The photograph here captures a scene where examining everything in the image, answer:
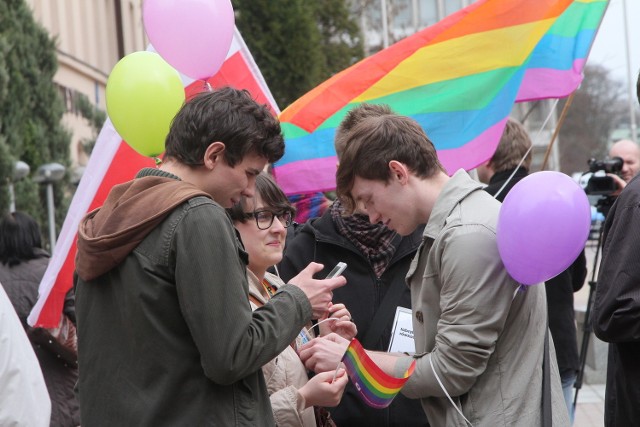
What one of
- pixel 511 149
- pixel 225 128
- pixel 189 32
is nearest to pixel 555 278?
pixel 511 149

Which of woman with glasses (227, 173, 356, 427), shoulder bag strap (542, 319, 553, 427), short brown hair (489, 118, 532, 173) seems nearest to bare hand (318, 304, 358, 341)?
woman with glasses (227, 173, 356, 427)

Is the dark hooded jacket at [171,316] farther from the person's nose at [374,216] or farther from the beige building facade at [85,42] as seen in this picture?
the beige building facade at [85,42]

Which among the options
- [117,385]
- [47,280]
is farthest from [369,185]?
[47,280]

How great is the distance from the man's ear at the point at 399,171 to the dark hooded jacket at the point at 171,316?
74cm

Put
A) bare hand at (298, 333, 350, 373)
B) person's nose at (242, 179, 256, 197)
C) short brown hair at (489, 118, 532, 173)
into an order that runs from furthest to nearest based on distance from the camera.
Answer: short brown hair at (489, 118, 532, 173) < bare hand at (298, 333, 350, 373) < person's nose at (242, 179, 256, 197)

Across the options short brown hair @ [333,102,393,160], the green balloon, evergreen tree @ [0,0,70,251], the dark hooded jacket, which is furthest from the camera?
evergreen tree @ [0,0,70,251]

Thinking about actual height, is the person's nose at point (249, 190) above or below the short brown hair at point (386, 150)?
above

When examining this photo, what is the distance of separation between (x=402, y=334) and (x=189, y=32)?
1569 mm

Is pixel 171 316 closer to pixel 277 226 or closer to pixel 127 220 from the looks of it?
pixel 127 220

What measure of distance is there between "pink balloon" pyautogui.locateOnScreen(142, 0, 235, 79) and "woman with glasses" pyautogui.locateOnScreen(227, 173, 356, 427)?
859 millimetres

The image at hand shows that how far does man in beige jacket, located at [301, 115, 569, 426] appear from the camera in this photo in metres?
3.28

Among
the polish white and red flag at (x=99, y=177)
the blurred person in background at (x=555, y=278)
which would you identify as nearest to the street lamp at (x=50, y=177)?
the polish white and red flag at (x=99, y=177)

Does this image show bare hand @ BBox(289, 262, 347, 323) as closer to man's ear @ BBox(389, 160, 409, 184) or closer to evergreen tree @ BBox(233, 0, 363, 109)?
man's ear @ BBox(389, 160, 409, 184)

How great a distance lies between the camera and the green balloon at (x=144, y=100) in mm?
4395
